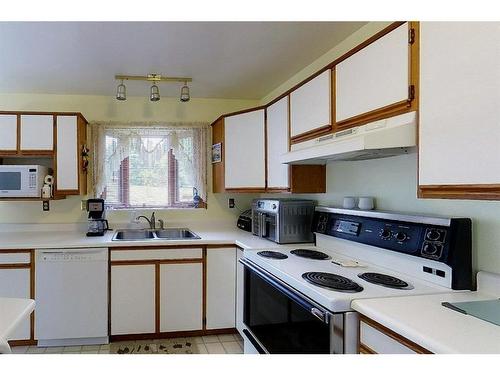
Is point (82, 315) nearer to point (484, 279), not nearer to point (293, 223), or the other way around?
point (293, 223)

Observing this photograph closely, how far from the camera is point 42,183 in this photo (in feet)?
10.5

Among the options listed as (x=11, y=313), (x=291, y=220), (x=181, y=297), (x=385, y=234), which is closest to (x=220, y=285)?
→ (x=181, y=297)

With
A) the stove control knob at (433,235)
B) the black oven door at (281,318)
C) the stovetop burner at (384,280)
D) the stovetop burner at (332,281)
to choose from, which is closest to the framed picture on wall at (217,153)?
the black oven door at (281,318)

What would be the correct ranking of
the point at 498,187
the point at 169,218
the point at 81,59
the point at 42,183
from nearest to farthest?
the point at 498,187 < the point at 81,59 < the point at 42,183 < the point at 169,218

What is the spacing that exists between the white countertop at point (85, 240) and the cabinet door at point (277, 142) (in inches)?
19.5

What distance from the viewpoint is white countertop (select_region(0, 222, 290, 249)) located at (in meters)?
2.80

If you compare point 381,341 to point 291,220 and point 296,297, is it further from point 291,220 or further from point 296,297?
point 291,220

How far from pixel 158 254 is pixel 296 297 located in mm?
1596

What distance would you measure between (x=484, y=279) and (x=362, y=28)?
156 cm

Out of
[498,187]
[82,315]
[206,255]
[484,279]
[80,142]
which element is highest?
[80,142]

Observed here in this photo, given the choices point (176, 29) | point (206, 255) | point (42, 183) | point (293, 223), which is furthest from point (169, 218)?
point (176, 29)

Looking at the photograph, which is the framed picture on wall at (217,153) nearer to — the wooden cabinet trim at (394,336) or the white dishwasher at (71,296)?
the white dishwasher at (71,296)

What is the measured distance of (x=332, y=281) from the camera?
166 cm

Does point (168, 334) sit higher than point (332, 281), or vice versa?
point (332, 281)
